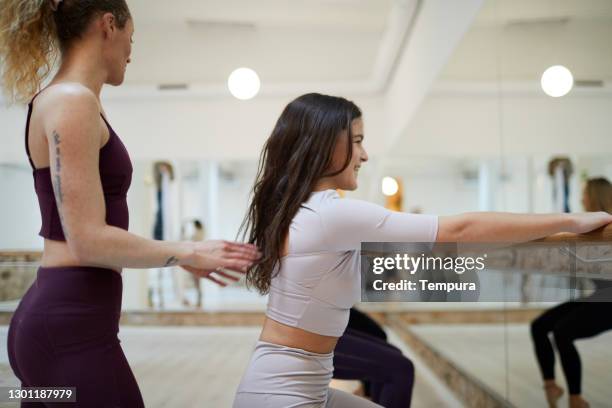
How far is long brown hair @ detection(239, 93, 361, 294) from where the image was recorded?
3.81ft

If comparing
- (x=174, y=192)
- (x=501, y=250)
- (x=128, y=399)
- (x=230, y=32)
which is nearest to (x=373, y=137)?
(x=174, y=192)

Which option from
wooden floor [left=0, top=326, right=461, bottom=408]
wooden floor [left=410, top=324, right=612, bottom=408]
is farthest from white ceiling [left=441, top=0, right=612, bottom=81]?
wooden floor [left=0, top=326, right=461, bottom=408]

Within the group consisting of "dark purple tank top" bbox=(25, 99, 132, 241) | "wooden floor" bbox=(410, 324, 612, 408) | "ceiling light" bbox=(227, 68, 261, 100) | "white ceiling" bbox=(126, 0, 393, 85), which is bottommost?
"wooden floor" bbox=(410, 324, 612, 408)

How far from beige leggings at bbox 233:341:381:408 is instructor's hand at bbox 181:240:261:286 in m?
0.17

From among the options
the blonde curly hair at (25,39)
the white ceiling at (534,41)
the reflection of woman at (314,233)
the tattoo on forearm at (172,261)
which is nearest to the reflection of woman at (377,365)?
the reflection of woman at (314,233)

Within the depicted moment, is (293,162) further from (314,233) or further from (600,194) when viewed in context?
(600,194)

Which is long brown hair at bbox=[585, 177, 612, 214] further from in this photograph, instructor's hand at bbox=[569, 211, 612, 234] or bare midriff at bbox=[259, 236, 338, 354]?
bare midriff at bbox=[259, 236, 338, 354]

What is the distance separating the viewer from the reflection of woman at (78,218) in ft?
3.15

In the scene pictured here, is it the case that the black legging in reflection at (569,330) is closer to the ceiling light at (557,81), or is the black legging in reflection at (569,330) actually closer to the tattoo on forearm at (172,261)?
the ceiling light at (557,81)

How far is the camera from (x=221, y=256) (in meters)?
1.07

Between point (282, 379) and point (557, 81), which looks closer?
point (282, 379)

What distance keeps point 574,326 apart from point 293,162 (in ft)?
5.54

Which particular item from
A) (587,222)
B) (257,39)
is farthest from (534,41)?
(587,222)

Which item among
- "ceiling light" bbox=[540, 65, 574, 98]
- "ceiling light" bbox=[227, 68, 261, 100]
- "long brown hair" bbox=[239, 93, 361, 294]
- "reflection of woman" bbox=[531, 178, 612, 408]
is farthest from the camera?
"ceiling light" bbox=[227, 68, 261, 100]
